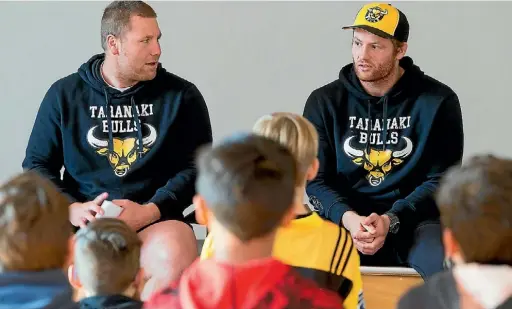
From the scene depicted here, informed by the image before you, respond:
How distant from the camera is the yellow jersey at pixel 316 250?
5.17ft

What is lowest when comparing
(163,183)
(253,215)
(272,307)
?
(163,183)

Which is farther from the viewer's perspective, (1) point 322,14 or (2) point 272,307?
(1) point 322,14

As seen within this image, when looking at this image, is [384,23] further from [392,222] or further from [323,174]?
[392,222]

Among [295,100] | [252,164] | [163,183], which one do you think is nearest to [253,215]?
[252,164]

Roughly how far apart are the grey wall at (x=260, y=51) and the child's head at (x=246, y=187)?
6.78ft

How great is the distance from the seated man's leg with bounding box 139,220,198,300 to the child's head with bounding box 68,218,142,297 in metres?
0.84

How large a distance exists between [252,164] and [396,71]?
1.53 metres

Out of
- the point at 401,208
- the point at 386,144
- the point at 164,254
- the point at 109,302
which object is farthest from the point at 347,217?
the point at 109,302

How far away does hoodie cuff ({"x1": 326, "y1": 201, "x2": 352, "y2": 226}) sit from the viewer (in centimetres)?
244

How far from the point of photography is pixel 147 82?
260 cm

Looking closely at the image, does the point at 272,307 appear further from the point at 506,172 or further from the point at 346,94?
the point at 346,94

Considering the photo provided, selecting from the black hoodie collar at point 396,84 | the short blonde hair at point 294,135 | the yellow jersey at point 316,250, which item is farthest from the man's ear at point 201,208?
the black hoodie collar at point 396,84

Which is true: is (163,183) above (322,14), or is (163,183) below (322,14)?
below

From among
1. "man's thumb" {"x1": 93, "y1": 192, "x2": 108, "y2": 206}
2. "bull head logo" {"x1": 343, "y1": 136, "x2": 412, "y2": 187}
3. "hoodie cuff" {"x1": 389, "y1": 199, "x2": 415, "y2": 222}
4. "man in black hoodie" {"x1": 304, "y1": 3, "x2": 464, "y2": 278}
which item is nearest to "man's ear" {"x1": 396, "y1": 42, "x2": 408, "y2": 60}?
"man in black hoodie" {"x1": 304, "y1": 3, "x2": 464, "y2": 278}
